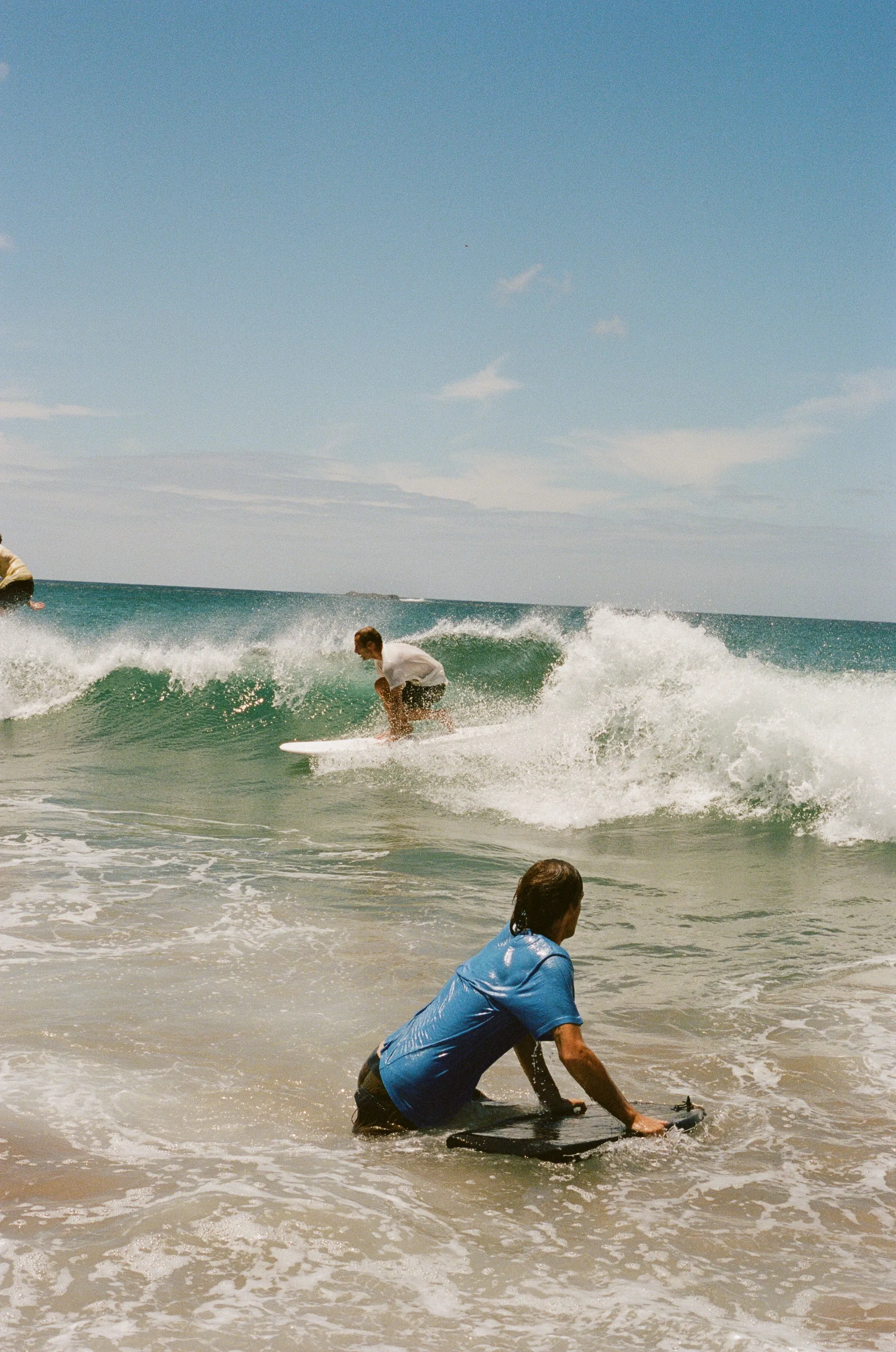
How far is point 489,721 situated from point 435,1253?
12.1 meters

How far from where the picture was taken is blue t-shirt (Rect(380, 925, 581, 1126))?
3.25m

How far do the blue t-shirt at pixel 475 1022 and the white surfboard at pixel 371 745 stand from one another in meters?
9.21

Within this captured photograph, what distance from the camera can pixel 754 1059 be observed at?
4492mm

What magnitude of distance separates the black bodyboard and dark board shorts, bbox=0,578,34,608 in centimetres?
812

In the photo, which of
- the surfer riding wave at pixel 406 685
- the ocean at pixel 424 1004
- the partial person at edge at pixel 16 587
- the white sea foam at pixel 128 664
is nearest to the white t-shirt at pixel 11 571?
the partial person at edge at pixel 16 587

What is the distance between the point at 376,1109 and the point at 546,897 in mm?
952

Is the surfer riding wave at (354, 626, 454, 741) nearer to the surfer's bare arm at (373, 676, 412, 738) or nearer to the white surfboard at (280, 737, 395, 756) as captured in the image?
the surfer's bare arm at (373, 676, 412, 738)

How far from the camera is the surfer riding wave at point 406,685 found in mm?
11914

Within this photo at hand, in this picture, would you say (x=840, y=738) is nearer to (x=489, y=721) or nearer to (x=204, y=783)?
(x=489, y=721)

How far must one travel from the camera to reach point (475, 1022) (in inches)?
133

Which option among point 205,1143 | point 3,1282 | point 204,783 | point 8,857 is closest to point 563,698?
point 204,783

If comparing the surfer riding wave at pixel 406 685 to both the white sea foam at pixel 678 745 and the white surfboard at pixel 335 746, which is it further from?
the white sea foam at pixel 678 745

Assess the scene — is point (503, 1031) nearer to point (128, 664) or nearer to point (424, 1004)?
point (424, 1004)

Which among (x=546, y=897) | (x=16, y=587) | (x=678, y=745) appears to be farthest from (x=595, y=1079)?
(x=678, y=745)
